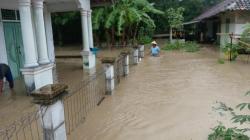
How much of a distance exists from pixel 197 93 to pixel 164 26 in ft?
71.7

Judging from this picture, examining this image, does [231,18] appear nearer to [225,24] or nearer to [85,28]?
[225,24]

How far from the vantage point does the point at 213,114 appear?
5.76 meters

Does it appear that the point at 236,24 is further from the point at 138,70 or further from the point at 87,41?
the point at 87,41

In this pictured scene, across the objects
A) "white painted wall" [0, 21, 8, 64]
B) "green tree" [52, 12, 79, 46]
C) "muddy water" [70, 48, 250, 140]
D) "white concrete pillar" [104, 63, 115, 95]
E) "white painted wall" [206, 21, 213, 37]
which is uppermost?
"green tree" [52, 12, 79, 46]

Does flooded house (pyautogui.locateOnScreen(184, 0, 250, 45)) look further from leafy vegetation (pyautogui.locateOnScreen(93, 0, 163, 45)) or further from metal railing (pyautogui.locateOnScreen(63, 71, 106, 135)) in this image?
metal railing (pyautogui.locateOnScreen(63, 71, 106, 135))

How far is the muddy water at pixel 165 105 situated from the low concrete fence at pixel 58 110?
31cm

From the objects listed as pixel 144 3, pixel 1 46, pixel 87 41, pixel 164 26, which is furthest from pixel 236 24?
pixel 1 46

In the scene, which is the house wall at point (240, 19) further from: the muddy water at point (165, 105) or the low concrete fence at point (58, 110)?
the low concrete fence at point (58, 110)

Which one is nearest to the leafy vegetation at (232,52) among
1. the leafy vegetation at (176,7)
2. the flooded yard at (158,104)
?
the flooded yard at (158,104)

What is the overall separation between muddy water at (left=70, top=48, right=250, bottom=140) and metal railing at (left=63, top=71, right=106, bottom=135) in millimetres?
200

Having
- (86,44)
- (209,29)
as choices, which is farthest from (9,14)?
(209,29)

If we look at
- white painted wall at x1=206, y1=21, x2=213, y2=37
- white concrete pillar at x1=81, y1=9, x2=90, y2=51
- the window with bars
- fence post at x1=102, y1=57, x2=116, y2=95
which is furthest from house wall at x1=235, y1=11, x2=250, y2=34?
the window with bars

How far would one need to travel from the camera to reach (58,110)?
3773 mm

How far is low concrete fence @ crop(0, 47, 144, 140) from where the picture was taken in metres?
3.55
